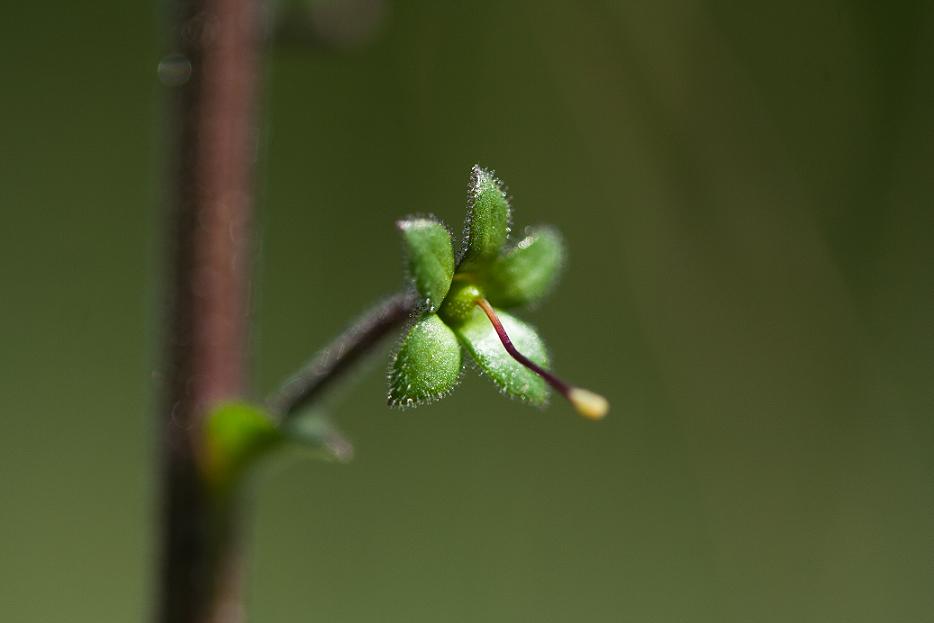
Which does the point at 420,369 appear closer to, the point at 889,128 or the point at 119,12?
the point at 889,128

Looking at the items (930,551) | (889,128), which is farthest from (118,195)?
(930,551)

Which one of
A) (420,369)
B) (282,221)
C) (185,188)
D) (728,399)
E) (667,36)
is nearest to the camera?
(420,369)

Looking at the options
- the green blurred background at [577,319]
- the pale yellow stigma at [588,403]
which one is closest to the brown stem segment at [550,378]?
the pale yellow stigma at [588,403]

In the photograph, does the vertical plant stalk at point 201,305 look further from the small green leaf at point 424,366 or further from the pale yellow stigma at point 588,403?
the pale yellow stigma at point 588,403

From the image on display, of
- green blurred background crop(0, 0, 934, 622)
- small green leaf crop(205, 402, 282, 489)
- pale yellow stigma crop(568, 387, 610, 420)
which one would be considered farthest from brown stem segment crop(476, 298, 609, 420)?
green blurred background crop(0, 0, 934, 622)

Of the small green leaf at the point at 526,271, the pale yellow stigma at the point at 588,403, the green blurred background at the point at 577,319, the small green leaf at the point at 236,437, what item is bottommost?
the pale yellow stigma at the point at 588,403

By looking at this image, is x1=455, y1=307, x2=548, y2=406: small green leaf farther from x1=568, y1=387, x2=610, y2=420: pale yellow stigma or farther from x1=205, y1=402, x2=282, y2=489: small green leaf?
x1=205, y1=402, x2=282, y2=489: small green leaf
